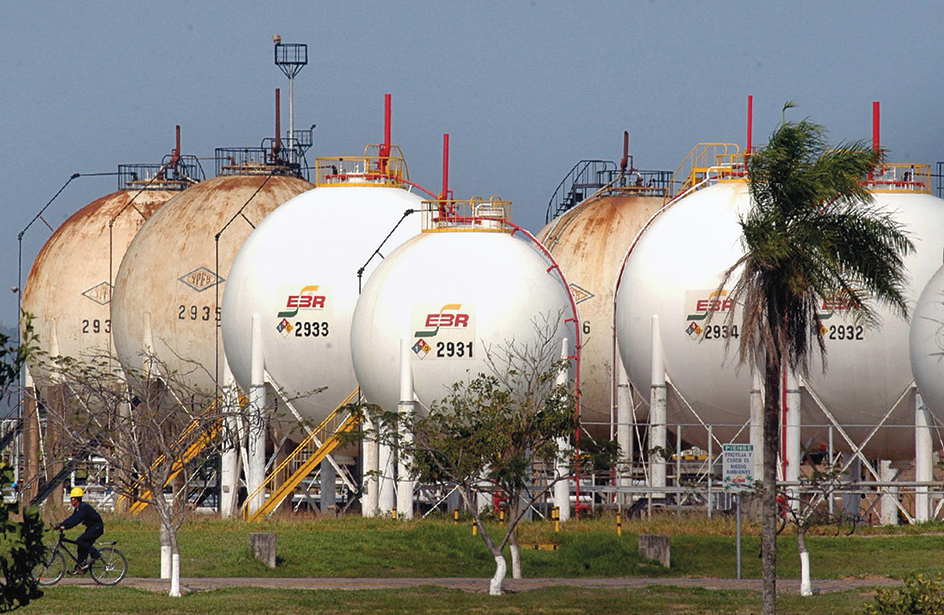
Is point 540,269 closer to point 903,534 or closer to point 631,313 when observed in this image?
point 631,313

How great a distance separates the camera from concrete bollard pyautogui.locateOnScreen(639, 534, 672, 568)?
33812mm

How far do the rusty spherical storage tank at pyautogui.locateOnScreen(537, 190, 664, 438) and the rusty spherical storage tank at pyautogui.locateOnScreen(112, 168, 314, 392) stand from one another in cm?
950

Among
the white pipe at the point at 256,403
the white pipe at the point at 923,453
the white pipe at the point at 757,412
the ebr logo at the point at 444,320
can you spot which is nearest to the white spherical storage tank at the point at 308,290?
the white pipe at the point at 256,403

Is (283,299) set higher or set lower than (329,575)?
higher

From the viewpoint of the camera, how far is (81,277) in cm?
5600

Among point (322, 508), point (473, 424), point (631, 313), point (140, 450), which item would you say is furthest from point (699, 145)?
point (140, 450)

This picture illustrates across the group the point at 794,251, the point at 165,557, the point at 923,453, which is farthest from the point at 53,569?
the point at 923,453

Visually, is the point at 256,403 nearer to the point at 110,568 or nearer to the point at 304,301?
the point at 304,301

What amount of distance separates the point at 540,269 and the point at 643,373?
5.03 meters

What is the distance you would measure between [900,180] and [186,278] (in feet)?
69.5

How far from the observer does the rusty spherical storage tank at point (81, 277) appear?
2167 inches

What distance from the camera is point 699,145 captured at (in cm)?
4944

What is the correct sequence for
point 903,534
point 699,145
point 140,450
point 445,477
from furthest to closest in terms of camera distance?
point 699,145 → point 903,534 → point 445,477 → point 140,450

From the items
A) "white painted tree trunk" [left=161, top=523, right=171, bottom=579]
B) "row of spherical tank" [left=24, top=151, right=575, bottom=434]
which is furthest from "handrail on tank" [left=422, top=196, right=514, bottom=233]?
"white painted tree trunk" [left=161, top=523, right=171, bottom=579]
